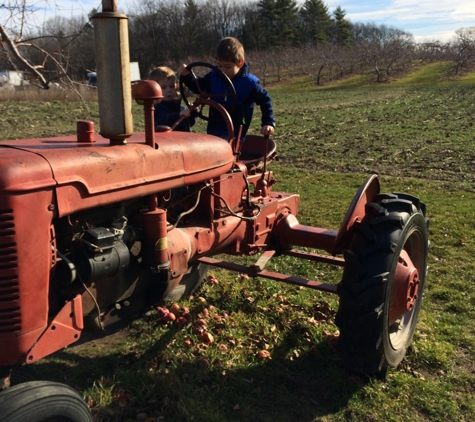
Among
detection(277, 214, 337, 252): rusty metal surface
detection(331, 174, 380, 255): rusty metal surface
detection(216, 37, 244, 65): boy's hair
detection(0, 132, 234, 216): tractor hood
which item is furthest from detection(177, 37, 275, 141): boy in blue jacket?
detection(0, 132, 234, 216): tractor hood

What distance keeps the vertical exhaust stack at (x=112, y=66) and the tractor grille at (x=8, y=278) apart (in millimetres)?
576

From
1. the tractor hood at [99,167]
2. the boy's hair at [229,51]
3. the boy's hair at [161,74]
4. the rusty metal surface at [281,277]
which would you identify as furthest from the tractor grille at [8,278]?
the boy's hair at [161,74]

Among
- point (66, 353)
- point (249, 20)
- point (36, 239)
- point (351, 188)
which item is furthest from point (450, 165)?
point (249, 20)

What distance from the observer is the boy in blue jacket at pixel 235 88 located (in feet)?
12.6

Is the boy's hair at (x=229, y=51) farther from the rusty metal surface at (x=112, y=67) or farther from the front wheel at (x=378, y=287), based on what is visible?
the rusty metal surface at (x=112, y=67)

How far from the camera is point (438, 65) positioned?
49.2 meters

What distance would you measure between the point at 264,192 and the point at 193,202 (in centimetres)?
82

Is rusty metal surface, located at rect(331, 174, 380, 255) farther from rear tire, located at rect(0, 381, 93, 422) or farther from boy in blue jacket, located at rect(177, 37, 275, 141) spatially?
rear tire, located at rect(0, 381, 93, 422)

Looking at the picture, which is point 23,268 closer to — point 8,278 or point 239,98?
point 8,278

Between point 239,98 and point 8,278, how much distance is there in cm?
252

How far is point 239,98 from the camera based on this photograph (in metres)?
4.07

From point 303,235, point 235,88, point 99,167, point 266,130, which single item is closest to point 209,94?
point 235,88

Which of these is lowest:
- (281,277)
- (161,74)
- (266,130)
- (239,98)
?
(281,277)

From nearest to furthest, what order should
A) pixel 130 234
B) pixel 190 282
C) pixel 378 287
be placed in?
pixel 130 234 < pixel 378 287 < pixel 190 282
